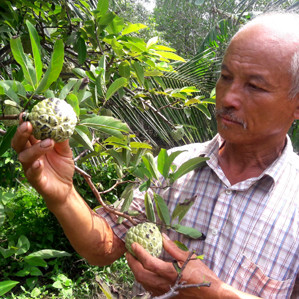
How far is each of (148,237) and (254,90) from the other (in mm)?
631

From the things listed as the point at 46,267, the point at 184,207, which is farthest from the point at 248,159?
the point at 46,267

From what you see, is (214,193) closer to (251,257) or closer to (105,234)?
(251,257)

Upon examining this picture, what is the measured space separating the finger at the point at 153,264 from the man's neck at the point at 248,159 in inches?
18.0

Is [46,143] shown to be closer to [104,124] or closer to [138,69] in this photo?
[104,124]

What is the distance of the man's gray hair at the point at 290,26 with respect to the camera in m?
1.28

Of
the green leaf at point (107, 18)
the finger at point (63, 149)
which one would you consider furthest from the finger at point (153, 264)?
the green leaf at point (107, 18)

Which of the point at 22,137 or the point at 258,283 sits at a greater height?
the point at 22,137

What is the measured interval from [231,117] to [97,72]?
52 centimetres

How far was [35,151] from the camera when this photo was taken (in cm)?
88

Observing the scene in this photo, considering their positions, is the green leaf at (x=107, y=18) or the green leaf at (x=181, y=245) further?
the green leaf at (x=107, y=18)

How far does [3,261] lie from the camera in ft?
9.70

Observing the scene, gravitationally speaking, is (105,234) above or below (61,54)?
below

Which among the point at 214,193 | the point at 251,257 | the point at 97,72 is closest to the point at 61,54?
the point at 97,72

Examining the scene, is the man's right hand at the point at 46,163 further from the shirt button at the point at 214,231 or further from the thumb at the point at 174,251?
the shirt button at the point at 214,231
